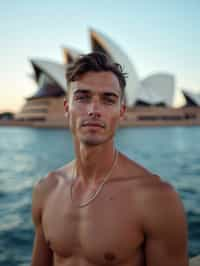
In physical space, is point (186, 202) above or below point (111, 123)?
below

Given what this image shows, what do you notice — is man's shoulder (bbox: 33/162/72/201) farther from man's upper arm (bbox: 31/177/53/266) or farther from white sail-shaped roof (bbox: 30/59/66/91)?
white sail-shaped roof (bbox: 30/59/66/91)

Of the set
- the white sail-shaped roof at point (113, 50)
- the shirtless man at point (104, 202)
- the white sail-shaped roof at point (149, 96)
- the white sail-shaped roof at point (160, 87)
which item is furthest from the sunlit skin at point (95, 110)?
the white sail-shaped roof at point (160, 87)

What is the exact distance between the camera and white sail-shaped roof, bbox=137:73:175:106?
145 ft

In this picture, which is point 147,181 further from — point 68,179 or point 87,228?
point 68,179

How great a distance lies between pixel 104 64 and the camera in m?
1.12

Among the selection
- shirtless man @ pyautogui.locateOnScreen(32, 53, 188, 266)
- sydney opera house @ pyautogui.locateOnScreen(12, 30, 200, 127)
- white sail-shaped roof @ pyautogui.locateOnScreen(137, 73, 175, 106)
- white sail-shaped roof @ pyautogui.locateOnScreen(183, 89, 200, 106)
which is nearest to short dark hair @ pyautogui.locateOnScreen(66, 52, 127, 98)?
shirtless man @ pyautogui.locateOnScreen(32, 53, 188, 266)

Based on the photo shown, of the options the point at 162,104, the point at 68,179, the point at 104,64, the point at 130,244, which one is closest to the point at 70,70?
the point at 104,64

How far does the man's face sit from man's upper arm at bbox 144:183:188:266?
1.00ft

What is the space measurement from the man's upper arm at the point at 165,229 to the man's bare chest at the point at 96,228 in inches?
2.1

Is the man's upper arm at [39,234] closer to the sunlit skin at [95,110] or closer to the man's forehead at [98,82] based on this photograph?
the sunlit skin at [95,110]

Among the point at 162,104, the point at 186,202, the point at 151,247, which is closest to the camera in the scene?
the point at 151,247

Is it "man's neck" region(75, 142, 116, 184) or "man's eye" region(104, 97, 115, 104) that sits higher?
"man's eye" region(104, 97, 115, 104)

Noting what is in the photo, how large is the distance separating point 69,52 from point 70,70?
37.9 m

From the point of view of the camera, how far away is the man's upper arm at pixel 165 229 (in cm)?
98
